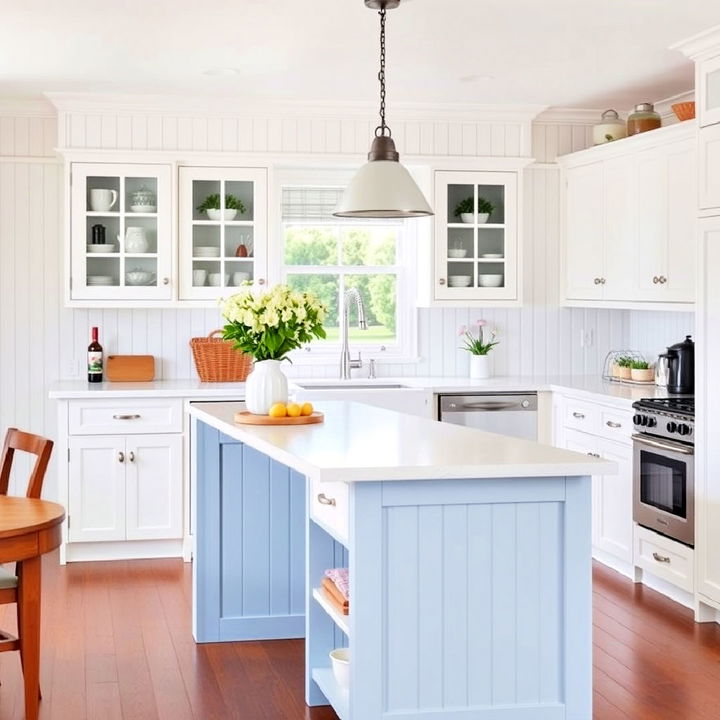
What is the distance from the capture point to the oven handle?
191 inches

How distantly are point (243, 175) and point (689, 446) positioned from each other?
2927 mm

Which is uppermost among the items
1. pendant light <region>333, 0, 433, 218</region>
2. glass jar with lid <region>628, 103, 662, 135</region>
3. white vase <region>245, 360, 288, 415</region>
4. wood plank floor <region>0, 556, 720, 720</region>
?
glass jar with lid <region>628, 103, 662, 135</region>

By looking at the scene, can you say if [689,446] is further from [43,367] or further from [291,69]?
[43,367]

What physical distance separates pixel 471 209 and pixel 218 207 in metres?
1.46

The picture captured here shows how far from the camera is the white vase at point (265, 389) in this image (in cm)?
423

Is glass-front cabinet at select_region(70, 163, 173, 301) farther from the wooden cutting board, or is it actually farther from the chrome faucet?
the chrome faucet

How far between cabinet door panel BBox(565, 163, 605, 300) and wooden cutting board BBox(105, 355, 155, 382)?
2.52 metres

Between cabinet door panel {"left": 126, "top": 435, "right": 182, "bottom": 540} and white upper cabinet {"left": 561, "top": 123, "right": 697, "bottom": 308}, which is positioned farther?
cabinet door panel {"left": 126, "top": 435, "right": 182, "bottom": 540}

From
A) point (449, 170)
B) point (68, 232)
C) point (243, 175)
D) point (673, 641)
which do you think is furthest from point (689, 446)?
point (68, 232)

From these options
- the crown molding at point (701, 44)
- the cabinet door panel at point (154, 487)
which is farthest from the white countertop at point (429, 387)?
the crown molding at point (701, 44)

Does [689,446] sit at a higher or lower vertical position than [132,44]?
lower

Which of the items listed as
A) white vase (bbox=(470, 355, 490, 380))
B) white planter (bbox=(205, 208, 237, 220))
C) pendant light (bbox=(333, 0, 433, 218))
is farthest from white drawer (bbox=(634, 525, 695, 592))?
white planter (bbox=(205, 208, 237, 220))

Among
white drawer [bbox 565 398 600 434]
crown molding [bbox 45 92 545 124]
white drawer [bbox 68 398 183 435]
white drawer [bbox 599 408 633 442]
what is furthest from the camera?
crown molding [bbox 45 92 545 124]

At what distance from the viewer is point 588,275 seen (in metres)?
6.49
